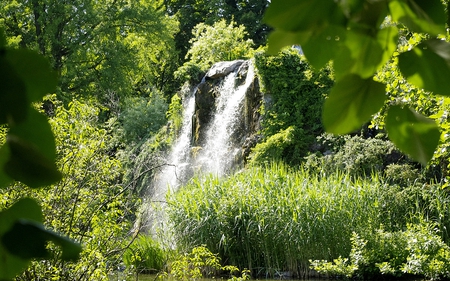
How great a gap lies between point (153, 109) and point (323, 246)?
10.0 m

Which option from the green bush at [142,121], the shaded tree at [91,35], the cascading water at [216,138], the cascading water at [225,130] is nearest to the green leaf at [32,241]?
the cascading water at [216,138]

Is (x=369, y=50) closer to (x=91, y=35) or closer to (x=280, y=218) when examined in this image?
(x=280, y=218)

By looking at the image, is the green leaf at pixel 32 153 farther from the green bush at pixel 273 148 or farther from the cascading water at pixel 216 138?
the cascading water at pixel 216 138

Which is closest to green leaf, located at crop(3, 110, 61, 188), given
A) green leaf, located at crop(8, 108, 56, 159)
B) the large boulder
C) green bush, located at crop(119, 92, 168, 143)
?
Result: green leaf, located at crop(8, 108, 56, 159)

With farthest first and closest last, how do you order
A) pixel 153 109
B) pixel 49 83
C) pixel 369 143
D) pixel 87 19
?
pixel 87 19, pixel 153 109, pixel 369 143, pixel 49 83

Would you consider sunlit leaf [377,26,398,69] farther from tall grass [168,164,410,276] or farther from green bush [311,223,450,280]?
tall grass [168,164,410,276]

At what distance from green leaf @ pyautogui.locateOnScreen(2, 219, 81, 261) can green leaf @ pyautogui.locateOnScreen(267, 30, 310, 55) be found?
198mm

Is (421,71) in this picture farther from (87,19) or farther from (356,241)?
(87,19)

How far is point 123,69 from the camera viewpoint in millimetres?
19547

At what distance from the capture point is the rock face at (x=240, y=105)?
13.3 metres

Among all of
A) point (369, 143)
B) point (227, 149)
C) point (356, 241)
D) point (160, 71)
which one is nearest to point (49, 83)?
point (356, 241)

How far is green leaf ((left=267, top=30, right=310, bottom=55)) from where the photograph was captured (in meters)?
0.43

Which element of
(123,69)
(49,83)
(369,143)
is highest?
(123,69)

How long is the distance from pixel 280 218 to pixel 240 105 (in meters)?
5.71
